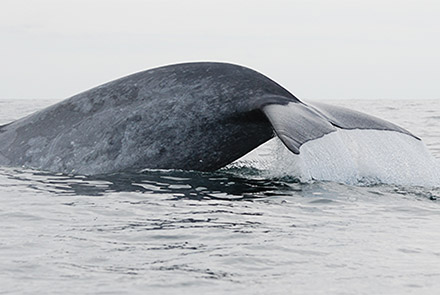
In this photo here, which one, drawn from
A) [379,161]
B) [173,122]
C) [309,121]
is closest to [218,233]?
[309,121]

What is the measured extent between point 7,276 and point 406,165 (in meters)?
5.11

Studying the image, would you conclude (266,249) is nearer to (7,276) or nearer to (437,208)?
(7,276)

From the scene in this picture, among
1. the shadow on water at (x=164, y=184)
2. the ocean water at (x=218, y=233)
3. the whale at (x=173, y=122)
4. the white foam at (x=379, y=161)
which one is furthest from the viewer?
the whale at (x=173, y=122)

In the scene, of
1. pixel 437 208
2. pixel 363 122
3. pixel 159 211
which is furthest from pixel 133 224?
pixel 363 122

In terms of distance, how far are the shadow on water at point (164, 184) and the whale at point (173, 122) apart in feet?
0.59

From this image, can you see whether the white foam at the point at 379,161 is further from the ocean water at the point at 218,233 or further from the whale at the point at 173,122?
the whale at the point at 173,122

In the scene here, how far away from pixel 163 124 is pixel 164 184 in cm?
84

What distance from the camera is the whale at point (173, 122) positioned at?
8.17 metres

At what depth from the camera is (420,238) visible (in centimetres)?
567

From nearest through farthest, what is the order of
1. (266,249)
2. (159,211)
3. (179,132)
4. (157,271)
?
(157,271)
(266,249)
(159,211)
(179,132)

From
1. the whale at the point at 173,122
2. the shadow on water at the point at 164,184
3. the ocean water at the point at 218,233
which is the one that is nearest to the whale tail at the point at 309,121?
the whale at the point at 173,122

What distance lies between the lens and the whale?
817 centimetres

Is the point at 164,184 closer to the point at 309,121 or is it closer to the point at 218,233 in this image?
the point at 309,121

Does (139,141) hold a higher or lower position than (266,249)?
higher
